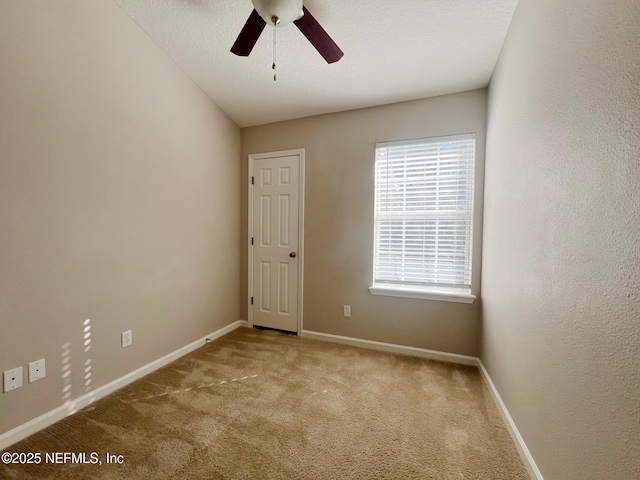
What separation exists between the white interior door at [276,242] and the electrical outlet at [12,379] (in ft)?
6.49

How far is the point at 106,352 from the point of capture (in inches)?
74.1

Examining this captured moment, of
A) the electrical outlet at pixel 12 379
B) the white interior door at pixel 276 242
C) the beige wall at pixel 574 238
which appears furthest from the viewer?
the white interior door at pixel 276 242

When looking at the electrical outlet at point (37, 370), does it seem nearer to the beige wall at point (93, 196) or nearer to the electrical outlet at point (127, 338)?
the beige wall at point (93, 196)

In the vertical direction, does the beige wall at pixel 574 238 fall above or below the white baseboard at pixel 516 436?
above

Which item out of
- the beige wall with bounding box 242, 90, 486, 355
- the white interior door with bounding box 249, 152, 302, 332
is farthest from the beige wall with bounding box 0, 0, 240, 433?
the beige wall with bounding box 242, 90, 486, 355

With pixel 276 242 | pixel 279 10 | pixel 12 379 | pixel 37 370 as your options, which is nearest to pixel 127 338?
pixel 37 370

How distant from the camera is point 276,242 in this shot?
3.10 metres

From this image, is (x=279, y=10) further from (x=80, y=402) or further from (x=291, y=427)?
(x=80, y=402)

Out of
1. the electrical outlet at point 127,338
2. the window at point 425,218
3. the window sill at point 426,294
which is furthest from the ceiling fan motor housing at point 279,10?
the electrical outlet at point 127,338

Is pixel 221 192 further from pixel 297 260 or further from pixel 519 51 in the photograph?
pixel 519 51

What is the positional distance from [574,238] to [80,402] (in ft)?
9.77

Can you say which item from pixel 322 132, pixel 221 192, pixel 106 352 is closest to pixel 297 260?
pixel 221 192

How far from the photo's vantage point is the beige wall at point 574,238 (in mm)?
756

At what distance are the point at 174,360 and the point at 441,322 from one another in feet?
8.50
